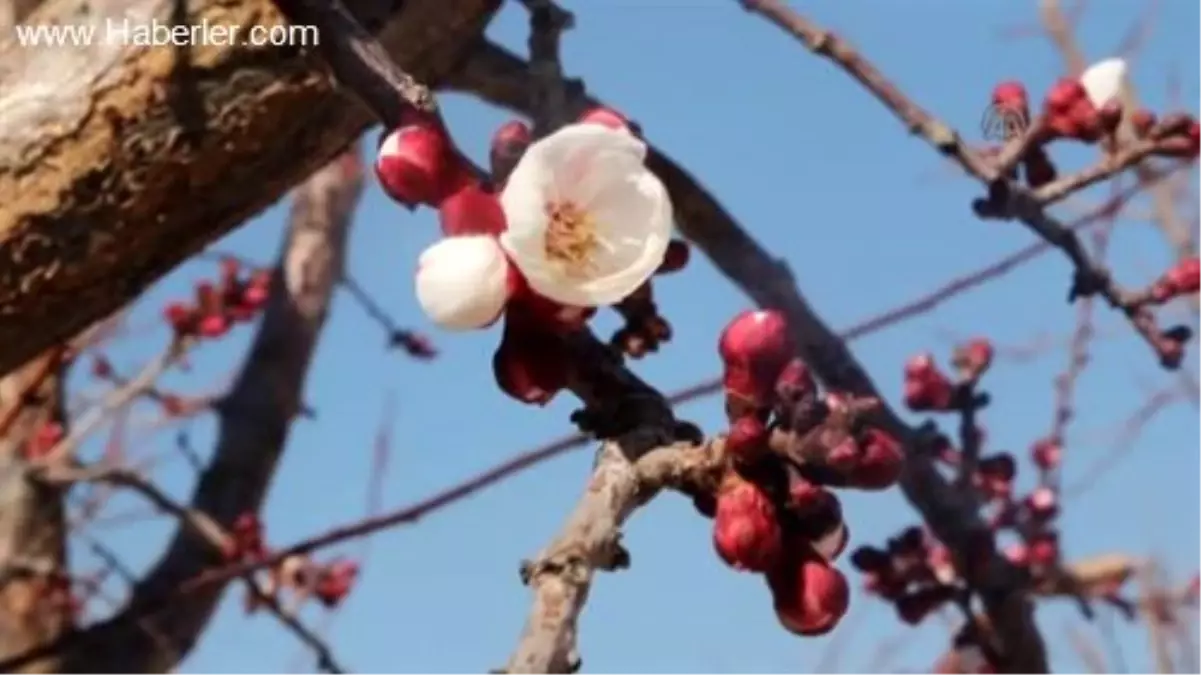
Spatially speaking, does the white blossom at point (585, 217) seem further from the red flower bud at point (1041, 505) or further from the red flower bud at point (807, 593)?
the red flower bud at point (1041, 505)

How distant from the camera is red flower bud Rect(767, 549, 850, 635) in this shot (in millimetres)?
604

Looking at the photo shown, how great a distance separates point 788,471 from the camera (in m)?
0.61

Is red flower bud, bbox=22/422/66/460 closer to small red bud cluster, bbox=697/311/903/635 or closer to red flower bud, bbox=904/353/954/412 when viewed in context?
red flower bud, bbox=904/353/954/412

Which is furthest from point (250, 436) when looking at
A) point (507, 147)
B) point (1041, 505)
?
point (507, 147)

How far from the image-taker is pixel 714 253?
1241 mm

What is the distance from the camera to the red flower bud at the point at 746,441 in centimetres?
60

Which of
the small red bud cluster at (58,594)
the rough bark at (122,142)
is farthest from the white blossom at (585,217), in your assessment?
the small red bud cluster at (58,594)

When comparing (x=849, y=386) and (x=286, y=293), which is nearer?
(x=849, y=386)

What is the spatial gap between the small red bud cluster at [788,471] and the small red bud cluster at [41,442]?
80.9 inches

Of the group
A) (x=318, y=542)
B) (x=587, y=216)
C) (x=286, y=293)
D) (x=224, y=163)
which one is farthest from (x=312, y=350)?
(x=587, y=216)

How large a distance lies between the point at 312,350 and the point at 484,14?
161 cm

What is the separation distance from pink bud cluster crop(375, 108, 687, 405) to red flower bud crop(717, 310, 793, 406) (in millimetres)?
58

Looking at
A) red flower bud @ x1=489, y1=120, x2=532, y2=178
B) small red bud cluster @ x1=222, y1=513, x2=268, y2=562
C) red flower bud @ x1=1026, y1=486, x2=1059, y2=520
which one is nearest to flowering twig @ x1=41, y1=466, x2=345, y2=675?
small red bud cluster @ x1=222, y1=513, x2=268, y2=562

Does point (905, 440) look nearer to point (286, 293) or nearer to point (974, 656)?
point (974, 656)
